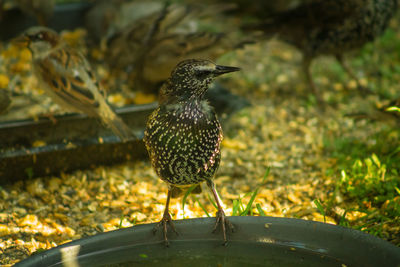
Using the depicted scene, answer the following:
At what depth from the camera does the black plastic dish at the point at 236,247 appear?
2.72 meters

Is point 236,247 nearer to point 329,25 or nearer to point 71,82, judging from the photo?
point 71,82

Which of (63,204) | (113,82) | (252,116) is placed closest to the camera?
(63,204)

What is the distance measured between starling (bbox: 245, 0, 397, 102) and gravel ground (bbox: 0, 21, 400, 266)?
54 cm

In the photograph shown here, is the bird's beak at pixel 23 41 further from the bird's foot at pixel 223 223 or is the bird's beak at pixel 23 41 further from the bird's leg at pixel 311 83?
the bird's leg at pixel 311 83

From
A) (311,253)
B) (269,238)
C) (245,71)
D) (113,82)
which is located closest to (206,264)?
(269,238)

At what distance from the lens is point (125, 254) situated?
2883 millimetres

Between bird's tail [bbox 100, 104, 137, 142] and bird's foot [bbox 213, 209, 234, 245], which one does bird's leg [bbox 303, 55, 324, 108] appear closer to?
bird's tail [bbox 100, 104, 137, 142]

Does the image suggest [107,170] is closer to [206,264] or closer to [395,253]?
[206,264]

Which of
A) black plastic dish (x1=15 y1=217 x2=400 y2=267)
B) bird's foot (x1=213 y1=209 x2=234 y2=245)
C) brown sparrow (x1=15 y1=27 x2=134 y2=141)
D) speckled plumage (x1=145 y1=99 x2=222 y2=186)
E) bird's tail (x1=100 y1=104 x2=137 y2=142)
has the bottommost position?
black plastic dish (x1=15 y1=217 x2=400 y2=267)

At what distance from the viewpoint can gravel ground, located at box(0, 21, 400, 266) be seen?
3699mm

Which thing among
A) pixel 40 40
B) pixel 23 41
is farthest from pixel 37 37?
pixel 23 41

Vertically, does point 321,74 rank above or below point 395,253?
above

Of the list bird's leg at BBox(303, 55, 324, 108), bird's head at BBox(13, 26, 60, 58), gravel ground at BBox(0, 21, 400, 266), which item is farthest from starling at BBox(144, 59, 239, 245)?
bird's leg at BBox(303, 55, 324, 108)

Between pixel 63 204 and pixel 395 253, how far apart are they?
2539 mm
